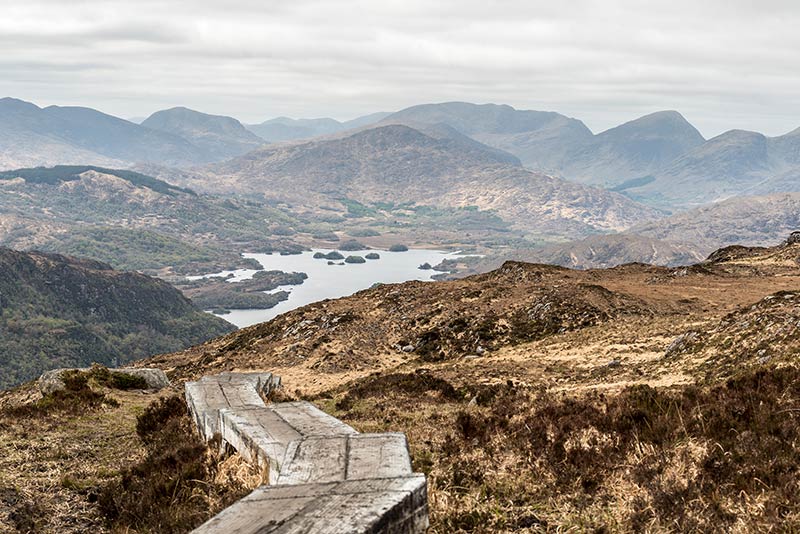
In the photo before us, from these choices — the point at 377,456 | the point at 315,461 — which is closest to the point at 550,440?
the point at 377,456

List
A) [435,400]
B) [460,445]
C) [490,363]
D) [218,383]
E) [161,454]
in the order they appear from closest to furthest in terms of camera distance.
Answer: [460,445], [161,454], [218,383], [435,400], [490,363]

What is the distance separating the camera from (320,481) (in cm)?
820

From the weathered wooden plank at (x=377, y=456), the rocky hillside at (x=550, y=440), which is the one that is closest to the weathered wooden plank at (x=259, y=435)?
the rocky hillside at (x=550, y=440)

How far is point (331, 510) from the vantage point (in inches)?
273

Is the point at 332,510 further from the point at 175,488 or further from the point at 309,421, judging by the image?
the point at 309,421

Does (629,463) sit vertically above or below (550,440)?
above

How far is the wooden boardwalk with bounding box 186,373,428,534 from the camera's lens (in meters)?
6.72

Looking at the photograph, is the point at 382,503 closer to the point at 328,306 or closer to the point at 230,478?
the point at 230,478

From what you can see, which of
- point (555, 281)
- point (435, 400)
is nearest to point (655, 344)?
point (435, 400)

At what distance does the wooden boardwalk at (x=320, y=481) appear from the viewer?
6.72 m

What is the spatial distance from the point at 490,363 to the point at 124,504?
26.4 meters

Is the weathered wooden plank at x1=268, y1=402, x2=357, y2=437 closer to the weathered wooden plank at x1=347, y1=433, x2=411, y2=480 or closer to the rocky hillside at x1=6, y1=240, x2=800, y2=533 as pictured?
the weathered wooden plank at x1=347, y1=433, x2=411, y2=480

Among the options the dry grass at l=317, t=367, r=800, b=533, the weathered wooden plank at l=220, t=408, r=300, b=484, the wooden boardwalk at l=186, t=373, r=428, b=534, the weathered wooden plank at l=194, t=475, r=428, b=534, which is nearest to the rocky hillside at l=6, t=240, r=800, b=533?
the dry grass at l=317, t=367, r=800, b=533

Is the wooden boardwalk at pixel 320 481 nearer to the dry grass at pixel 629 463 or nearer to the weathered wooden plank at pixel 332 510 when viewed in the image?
the weathered wooden plank at pixel 332 510
